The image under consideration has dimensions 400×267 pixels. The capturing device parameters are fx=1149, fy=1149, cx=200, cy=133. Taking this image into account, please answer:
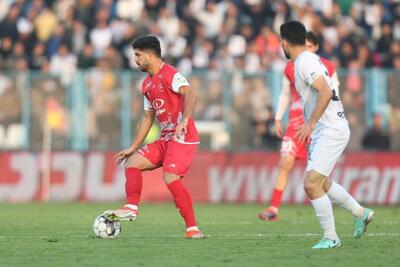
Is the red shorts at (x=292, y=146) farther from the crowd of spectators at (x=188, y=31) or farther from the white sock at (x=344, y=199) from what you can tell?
the crowd of spectators at (x=188, y=31)

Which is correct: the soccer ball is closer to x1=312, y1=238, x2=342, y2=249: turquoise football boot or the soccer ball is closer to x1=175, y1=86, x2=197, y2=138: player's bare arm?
x1=175, y1=86, x2=197, y2=138: player's bare arm

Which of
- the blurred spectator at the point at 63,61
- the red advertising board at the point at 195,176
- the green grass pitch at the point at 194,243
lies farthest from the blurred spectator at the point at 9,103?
the green grass pitch at the point at 194,243

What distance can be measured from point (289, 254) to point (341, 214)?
28.4 feet

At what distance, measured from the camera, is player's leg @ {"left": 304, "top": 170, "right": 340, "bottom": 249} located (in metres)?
11.6

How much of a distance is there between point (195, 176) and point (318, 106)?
42.9 feet

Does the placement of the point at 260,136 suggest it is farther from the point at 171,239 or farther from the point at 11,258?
the point at 11,258

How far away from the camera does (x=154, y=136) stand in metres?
25.6

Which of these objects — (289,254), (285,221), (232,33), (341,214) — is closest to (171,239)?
(289,254)

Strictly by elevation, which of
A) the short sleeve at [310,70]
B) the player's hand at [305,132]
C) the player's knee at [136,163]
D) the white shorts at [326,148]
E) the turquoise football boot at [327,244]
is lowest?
the turquoise football boot at [327,244]

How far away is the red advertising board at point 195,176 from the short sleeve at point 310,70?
12.2 m

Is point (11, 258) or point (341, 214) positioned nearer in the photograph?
point (11, 258)

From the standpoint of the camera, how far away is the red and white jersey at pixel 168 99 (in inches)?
517

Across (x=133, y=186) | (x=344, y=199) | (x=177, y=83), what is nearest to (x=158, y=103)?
(x=177, y=83)

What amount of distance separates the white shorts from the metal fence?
1258 cm
